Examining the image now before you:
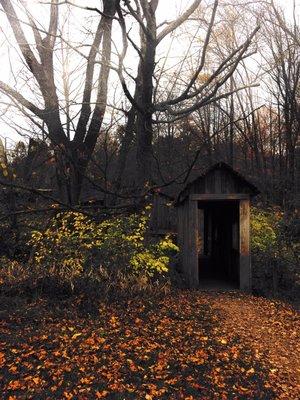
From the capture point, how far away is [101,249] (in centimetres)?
855

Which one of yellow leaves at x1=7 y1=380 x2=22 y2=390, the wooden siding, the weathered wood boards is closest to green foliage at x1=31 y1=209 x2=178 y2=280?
the wooden siding

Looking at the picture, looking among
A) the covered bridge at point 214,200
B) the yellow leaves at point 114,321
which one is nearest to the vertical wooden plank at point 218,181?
the covered bridge at point 214,200

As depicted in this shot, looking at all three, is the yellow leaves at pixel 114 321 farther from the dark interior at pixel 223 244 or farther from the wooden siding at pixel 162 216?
the dark interior at pixel 223 244

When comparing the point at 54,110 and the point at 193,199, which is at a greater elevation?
the point at 54,110

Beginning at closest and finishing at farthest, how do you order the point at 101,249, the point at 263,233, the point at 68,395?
1. the point at 68,395
2. the point at 101,249
3. the point at 263,233

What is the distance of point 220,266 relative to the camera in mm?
13578

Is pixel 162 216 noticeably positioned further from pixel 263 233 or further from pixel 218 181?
pixel 263 233

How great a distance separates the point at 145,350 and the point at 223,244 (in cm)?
781

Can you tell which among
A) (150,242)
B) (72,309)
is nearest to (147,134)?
(150,242)

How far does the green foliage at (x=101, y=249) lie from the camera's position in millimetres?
8430

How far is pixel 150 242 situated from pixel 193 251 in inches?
49.9

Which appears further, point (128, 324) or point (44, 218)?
point (44, 218)

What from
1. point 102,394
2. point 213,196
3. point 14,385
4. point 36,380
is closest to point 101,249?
point 213,196

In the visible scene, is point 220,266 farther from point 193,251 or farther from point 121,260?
point 121,260
